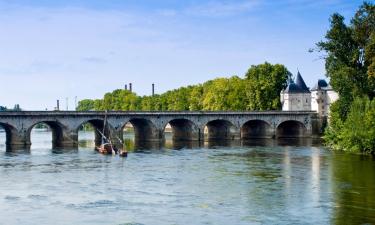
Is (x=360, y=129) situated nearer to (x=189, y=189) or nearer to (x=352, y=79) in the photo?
(x=352, y=79)

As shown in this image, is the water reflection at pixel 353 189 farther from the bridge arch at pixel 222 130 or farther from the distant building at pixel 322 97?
the distant building at pixel 322 97

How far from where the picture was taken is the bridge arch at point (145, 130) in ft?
378

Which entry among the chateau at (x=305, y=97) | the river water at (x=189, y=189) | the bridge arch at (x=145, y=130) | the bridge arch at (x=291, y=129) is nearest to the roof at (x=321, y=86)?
the chateau at (x=305, y=97)

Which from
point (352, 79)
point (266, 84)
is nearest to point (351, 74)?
point (352, 79)

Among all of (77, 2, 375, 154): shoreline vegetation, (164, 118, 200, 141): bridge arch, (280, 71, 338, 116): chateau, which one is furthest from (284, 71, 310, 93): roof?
(77, 2, 375, 154): shoreline vegetation

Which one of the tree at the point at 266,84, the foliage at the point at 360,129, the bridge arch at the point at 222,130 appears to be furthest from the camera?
the tree at the point at 266,84

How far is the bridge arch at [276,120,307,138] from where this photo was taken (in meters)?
128

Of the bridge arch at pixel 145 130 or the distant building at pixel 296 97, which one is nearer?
the bridge arch at pixel 145 130

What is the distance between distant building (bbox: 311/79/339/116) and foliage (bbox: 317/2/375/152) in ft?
132

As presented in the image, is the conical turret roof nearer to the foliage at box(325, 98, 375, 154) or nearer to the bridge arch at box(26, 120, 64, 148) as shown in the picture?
the foliage at box(325, 98, 375, 154)

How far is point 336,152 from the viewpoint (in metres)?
84.1

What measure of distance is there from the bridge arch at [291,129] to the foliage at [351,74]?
32.3m

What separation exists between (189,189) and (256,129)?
78.5m

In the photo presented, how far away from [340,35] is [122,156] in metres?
33.2
